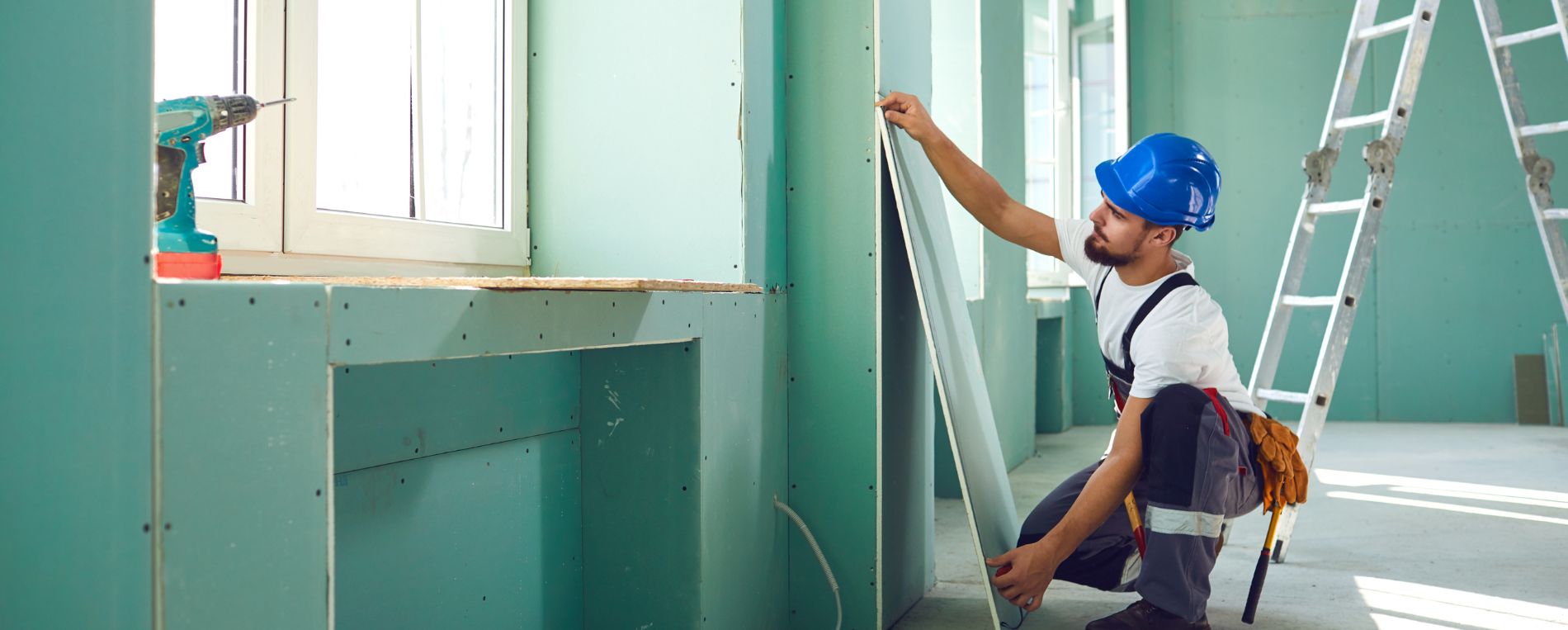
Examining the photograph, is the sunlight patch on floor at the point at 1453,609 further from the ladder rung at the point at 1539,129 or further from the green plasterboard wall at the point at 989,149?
the green plasterboard wall at the point at 989,149

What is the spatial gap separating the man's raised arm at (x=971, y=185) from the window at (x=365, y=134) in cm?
77

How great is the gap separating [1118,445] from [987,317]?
226 cm

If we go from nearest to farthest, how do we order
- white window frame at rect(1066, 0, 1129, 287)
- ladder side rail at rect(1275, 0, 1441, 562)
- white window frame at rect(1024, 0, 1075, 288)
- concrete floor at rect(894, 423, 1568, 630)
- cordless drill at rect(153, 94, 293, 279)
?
1. cordless drill at rect(153, 94, 293, 279)
2. concrete floor at rect(894, 423, 1568, 630)
3. ladder side rail at rect(1275, 0, 1441, 562)
4. white window frame at rect(1024, 0, 1075, 288)
5. white window frame at rect(1066, 0, 1129, 287)

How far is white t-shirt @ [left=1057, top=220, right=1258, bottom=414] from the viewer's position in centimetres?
206

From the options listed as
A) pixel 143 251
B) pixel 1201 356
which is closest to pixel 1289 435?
pixel 1201 356

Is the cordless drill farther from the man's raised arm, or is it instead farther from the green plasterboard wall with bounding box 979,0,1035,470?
the green plasterboard wall with bounding box 979,0,1035,470

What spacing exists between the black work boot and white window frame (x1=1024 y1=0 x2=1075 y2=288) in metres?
3.78

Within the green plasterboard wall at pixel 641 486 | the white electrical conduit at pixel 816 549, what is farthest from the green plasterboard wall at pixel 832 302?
the green plasterboard wall at pixel 641 486

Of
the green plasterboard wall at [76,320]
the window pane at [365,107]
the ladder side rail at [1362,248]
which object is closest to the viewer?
the green plasterboard wall at [76,320]

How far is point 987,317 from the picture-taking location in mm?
4320

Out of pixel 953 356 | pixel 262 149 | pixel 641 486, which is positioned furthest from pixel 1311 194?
pixel 262 149

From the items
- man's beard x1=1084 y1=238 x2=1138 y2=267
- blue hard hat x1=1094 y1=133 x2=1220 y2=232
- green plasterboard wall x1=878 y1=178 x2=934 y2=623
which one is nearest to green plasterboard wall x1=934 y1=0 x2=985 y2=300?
green plasterboard wall x1=878 y1=178 x2=934 y2=623

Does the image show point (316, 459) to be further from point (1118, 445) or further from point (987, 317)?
point (987, 317)

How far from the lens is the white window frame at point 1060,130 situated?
231 inches
